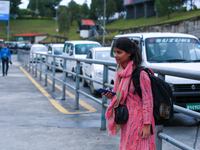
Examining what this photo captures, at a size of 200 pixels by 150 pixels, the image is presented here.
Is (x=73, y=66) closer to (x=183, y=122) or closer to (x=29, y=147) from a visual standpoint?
(x=183, y=122)

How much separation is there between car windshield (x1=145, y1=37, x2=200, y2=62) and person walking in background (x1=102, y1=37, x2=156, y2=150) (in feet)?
13.8

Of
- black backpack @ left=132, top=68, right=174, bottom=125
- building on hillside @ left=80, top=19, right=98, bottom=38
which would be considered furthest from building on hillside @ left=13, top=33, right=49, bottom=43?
black backpack @ left=132, top=68, right=174, bottom=125

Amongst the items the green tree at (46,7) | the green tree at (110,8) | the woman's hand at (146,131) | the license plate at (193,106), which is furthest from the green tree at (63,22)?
the woman's hand at (146,131)

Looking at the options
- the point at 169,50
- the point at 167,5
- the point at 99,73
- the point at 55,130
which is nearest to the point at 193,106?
the point at 169,50

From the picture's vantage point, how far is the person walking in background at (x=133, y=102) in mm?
2697

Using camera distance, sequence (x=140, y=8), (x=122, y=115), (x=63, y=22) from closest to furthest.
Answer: (x=122, y=115) → (x=140, y=8) → (x=63, y=22)

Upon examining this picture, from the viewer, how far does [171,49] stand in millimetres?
7188

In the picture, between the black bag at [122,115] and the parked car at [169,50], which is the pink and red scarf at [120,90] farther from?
the parked car at [169,50]

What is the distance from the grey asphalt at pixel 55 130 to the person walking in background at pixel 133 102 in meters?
1.79

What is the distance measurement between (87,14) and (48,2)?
43891mm

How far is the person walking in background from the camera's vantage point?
270cm

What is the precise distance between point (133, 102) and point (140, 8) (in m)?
79.6

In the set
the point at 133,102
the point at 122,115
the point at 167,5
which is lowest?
the point at 122,115

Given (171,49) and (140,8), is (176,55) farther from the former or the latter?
(140,8)
